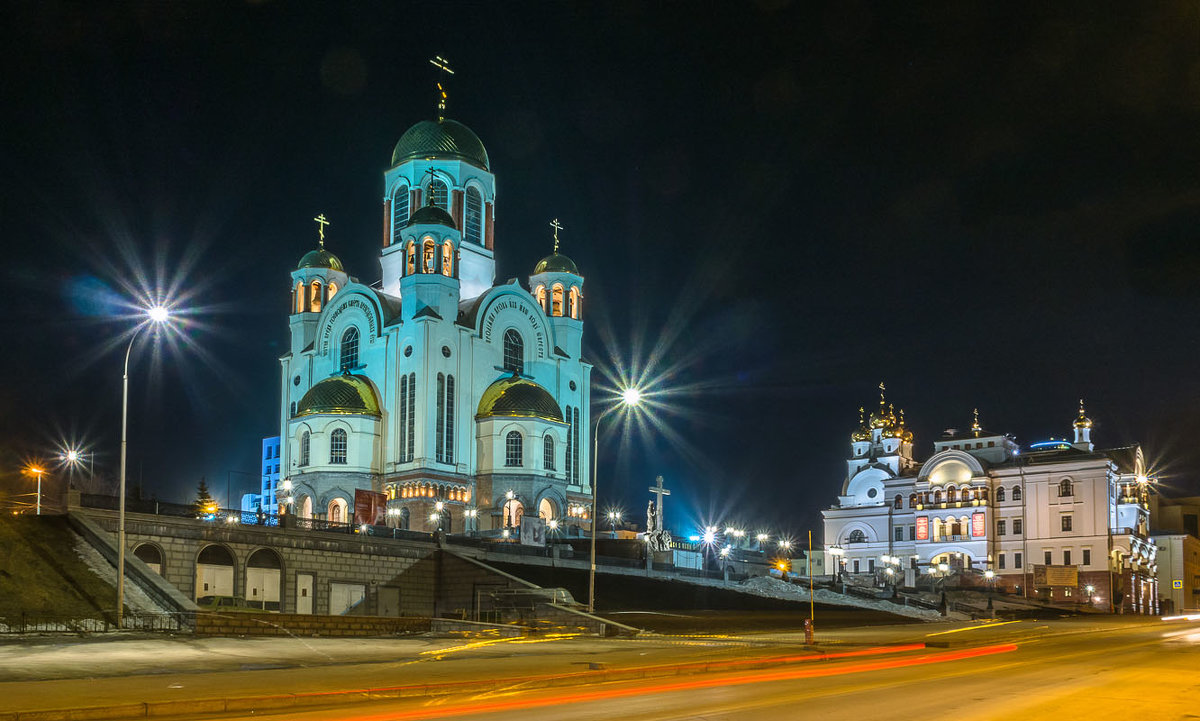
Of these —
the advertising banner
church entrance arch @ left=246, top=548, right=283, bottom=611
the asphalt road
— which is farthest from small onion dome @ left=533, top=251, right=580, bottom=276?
the asphalt road

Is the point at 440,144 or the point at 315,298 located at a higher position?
the point at 440,144

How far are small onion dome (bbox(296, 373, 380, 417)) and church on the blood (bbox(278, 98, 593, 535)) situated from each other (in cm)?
9

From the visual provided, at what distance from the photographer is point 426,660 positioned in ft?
80.8

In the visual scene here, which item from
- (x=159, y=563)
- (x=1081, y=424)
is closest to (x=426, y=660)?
(x=159, y=563)

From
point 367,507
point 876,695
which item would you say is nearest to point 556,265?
point 367,507

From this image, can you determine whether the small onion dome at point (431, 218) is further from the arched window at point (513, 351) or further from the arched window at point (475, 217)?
the arched window at point (513, 351)

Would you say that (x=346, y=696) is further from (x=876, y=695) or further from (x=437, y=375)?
(x=437, y=375)

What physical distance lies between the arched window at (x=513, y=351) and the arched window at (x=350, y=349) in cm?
989

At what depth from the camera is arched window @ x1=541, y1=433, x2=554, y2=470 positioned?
7462cm

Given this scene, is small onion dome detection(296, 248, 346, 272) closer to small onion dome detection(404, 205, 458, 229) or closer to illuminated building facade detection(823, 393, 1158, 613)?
small onion dome detection(404, 205, 458, 229)

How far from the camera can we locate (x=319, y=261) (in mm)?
84500

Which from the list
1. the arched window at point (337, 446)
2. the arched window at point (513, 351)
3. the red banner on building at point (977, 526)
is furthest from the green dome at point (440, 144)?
the red banner on building at point (977, 526)

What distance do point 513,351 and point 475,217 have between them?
11163mm

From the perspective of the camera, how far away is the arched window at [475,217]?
8506cm
